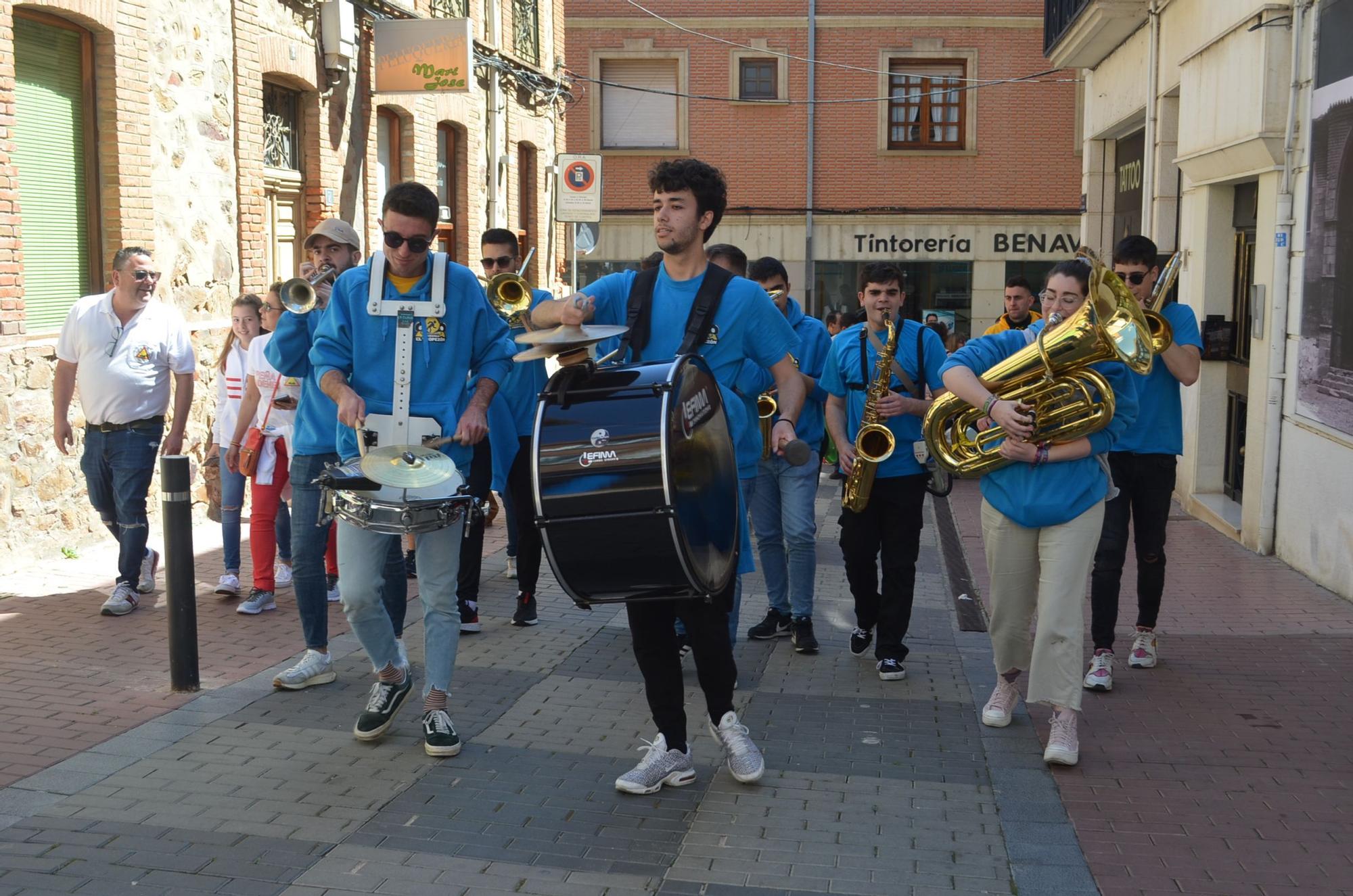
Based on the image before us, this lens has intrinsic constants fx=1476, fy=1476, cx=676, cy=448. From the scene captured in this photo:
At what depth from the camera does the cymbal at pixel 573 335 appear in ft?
13.8

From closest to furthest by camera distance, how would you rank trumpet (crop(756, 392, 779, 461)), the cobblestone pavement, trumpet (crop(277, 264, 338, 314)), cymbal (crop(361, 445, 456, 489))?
1. the cobblestone pavement
2. cymbal (crop(361, 445, 456, 489))
3. trumpet (crop(277, 264, 338, 314))
4. trumpet (crop(756, 392, 779, 461))

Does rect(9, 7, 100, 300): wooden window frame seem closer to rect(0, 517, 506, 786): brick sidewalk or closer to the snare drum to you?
rect(0, 517, 506, 786): brick sidewalk

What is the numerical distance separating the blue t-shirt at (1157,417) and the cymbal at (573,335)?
2914mm

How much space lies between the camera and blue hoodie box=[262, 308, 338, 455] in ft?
18.8

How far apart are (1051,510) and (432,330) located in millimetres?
2311

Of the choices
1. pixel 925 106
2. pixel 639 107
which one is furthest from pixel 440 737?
pixel 925 106

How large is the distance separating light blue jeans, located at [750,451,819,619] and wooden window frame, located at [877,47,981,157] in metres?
26.0

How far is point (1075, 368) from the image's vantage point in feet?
17.1

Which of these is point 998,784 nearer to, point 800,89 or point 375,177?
point 375,177

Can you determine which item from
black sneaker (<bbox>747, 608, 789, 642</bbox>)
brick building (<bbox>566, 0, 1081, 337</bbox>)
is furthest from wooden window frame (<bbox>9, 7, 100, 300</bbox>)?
brick building (<bbox>566, 0, 1081, 337</bbox>)

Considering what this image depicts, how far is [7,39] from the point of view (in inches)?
354

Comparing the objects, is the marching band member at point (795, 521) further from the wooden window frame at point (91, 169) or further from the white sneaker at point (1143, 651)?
the wooden window frame at point (91, 169)

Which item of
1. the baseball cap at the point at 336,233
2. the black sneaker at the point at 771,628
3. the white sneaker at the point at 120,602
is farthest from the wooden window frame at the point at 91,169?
the black sneaker at the point at 771,628

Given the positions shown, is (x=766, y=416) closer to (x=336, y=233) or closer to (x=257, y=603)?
(x=336, y=233)
